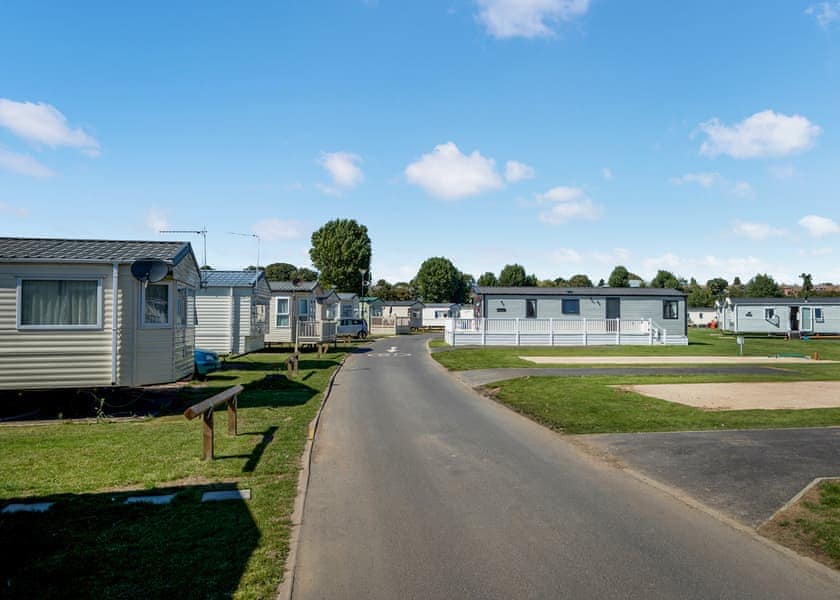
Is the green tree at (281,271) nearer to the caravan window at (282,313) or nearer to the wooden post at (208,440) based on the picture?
the caravan window at (282,313)

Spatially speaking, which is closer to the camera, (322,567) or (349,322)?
(322,567)

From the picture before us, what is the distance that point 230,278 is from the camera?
29.0 metres

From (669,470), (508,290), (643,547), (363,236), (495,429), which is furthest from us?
(363,236)

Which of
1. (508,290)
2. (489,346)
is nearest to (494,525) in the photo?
(489,346)

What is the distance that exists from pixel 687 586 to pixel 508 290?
34.0 m

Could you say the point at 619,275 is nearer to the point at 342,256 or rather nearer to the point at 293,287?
the point at 342,256

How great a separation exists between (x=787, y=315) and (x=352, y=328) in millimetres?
36085

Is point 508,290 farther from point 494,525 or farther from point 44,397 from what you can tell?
point 494,525

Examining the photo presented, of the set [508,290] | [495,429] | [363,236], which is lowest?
[495,429]

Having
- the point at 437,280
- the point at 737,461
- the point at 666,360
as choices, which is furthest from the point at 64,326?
the point at 437,280

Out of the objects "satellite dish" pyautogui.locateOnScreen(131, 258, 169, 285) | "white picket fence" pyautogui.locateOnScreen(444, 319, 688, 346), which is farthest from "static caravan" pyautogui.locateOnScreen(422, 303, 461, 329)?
→ "satellite dish" pyautogui.locateOnScreen(131, 258, 169, 285)

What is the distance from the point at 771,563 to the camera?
505 cm

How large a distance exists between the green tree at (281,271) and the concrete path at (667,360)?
3623 inches

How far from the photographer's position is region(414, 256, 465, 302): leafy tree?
9150 centimetres
